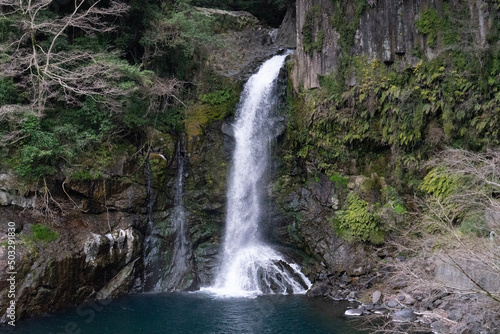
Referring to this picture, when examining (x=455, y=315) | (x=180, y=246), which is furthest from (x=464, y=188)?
(x=180, y=246)

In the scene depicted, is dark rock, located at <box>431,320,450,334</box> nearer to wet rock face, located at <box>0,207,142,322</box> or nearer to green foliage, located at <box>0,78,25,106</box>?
wet rock face, located at <box>0,207,142,322</box>

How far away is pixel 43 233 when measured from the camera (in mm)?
11648

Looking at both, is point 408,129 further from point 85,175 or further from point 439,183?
point 85,175

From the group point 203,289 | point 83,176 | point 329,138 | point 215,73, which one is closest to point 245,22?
point 215,73

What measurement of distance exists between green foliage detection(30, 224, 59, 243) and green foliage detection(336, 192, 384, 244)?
9.23 metres

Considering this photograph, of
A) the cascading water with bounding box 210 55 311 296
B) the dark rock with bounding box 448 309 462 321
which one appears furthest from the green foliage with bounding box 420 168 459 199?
the cascading water with bounding box 210 55 311 296

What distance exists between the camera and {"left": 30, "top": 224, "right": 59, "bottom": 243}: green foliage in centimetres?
1151

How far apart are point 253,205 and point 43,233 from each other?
738 centimetres

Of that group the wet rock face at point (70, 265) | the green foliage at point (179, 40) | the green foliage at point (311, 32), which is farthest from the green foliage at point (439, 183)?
the green foliage at point (179, 40)

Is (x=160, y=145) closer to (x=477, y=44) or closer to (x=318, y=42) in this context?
(x=318, y=42)

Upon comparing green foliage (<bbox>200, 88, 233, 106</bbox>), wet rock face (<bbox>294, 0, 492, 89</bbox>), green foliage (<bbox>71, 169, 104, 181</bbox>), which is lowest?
green foliage (<bbox>71, 169, 104, 181</bbox>)

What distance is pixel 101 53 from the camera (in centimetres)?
1345

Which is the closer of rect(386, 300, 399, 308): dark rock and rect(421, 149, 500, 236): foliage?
rect(421, 149, 500, 236): foliage

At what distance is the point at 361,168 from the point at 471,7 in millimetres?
6302
